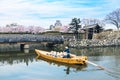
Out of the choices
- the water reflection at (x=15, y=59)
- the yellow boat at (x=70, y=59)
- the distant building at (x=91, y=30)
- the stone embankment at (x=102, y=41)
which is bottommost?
the water reflection at (x=15, y=59)

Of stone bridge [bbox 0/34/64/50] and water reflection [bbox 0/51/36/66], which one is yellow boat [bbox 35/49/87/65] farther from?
stone bridge [bbox 0/34/64/50]

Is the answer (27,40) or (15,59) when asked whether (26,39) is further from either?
(15,59)

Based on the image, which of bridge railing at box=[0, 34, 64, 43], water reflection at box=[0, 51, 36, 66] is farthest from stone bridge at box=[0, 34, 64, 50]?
water reflection at box=[0, 51, 36, 66]

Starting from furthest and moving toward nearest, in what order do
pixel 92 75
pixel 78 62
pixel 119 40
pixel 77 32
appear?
pixel 77 32 → pixel 119 40 → pixel 78 62 → pixel 92 75

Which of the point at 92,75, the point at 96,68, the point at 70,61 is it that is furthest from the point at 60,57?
the point at 92,75

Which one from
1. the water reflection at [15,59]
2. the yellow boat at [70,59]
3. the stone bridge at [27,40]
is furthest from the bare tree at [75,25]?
the yellow boat at [70,59]

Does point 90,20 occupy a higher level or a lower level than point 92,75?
higher

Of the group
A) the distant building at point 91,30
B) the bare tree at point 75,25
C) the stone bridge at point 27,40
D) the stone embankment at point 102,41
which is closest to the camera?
the stone bridge at point 27,40

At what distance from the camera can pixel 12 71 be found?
28.5 m

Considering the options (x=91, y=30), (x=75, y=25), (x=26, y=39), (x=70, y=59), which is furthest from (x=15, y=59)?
(x=75, y=25)

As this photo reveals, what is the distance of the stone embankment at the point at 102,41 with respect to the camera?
191ft

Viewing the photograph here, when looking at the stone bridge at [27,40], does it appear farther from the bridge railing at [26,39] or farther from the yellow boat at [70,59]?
the yellow boat at [70,59]

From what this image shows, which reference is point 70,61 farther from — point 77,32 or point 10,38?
point 77,32

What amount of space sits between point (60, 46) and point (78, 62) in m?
27.2
